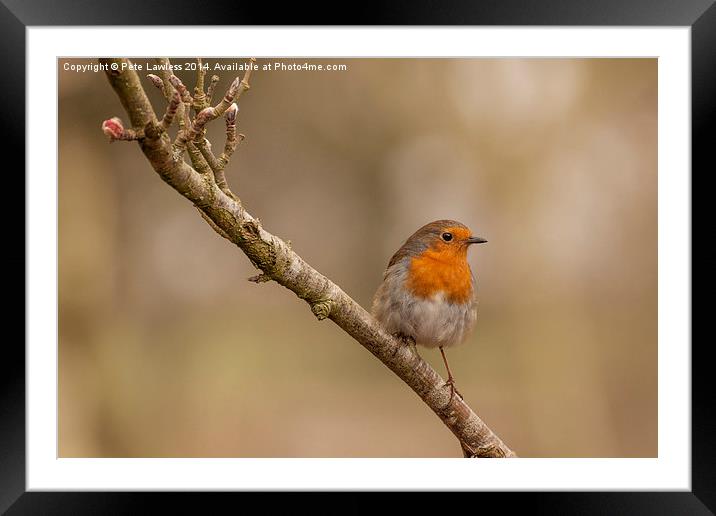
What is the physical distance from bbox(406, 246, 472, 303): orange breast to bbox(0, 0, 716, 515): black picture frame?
4.10ft

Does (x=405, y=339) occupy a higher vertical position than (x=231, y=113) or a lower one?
lower

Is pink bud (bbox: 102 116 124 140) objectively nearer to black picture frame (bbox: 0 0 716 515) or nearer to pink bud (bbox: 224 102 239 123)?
pink bud (bbox: 224 102 239 123)

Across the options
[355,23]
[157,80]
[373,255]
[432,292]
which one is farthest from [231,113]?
[373,255]

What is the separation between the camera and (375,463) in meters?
3.64

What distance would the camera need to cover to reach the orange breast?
417 centimetres

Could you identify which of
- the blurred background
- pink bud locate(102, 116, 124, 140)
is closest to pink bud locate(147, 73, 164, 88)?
pink bud locate(102, 116, 124, 140)

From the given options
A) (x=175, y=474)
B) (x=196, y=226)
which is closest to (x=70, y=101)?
(x=196, y=226)

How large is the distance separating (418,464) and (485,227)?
18.5 feet

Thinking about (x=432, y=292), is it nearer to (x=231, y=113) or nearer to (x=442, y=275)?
(x=442, y=275)

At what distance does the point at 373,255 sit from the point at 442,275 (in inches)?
258

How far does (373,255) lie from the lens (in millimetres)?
10789

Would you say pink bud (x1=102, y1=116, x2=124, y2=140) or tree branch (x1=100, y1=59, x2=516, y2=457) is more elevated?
pink bud (x1=102, y1=116, x2=124, y2=140)

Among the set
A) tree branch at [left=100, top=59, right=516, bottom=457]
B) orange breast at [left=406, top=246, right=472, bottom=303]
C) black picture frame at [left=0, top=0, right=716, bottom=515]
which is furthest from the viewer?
orange breast at [left=406, top=246, right=472, bottom=303]

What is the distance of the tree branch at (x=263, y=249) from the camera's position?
224 cm
